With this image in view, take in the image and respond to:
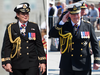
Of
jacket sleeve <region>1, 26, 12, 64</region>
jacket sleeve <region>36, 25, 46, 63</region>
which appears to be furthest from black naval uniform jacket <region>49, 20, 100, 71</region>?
jacket sleeve <region>1, 26, 12, 64</region>

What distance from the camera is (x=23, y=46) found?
15.3 ft

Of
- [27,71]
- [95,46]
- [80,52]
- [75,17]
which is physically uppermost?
[75,17]

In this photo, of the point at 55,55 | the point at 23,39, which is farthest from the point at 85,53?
the point at 55,55

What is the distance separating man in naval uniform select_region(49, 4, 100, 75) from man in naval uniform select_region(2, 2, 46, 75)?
24.0 inches

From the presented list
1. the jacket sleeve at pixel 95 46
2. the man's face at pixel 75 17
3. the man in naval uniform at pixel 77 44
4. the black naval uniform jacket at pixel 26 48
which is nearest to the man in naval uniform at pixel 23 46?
the black naval uniform jacket at pixel 26 48

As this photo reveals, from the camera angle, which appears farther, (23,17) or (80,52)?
(80,52)

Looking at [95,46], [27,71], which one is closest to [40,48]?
[27,71]

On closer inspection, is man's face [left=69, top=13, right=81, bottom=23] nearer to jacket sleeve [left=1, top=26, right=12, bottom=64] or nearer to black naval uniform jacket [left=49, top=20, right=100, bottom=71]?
black naval uniform jacket [left=49, top=20, right=100, bottom=71]

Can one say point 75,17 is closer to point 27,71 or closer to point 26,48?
point 26,48

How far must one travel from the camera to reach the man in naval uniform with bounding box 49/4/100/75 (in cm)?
506

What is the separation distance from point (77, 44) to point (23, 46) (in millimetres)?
1007

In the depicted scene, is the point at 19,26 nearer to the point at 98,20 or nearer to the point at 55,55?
the point at 55,55

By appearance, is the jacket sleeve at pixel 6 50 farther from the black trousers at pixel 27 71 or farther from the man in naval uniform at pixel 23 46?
the black trousers at pixel 27 71

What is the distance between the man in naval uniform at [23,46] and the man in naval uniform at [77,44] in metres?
0.61
